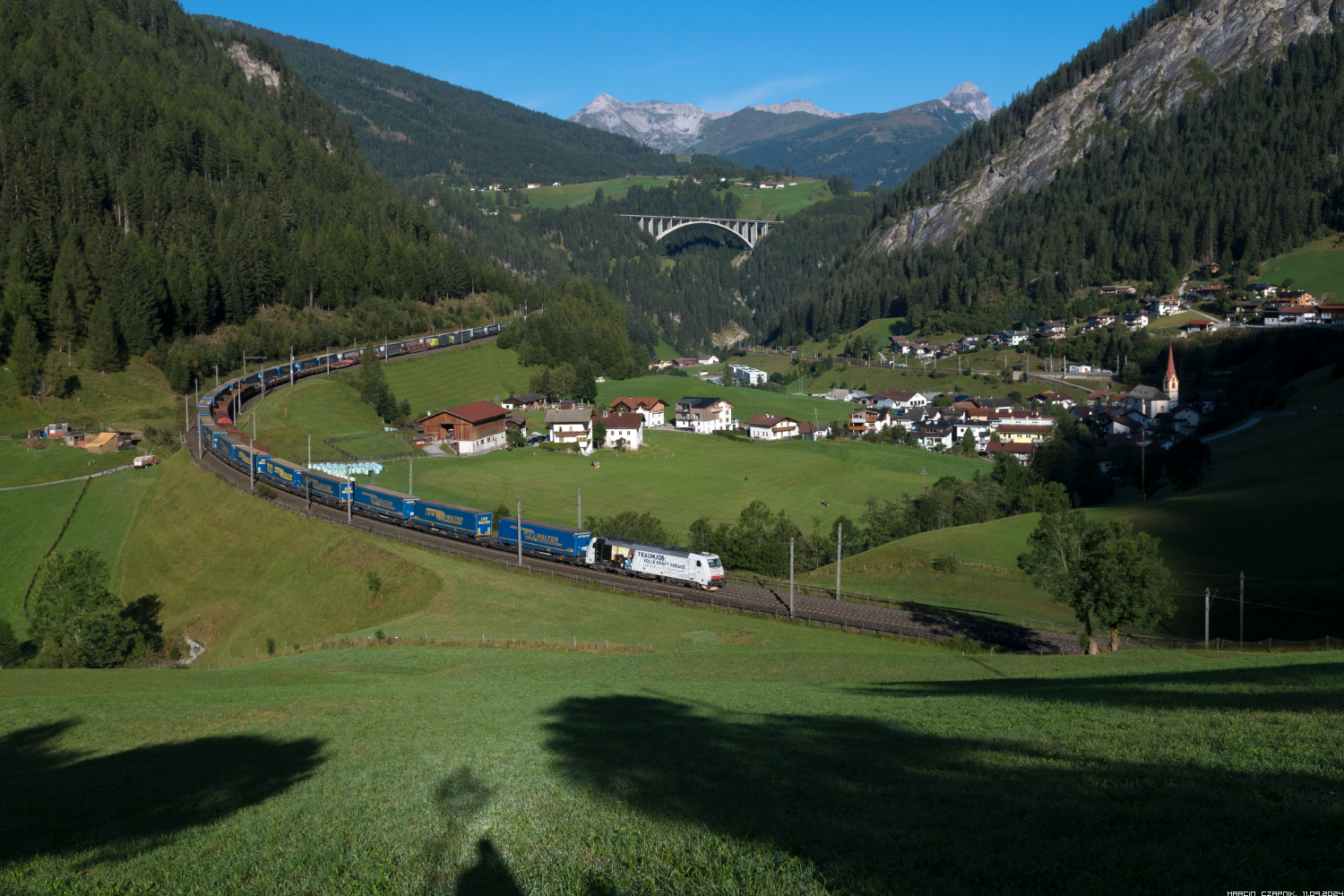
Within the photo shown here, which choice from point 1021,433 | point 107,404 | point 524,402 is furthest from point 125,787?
point 1021,433

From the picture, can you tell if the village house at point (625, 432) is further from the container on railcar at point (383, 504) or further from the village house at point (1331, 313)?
the village house at point (1331, 313)

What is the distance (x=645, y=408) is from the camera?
148m

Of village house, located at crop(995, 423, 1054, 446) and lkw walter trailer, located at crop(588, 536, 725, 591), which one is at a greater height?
village house, located at crop(995, 423, 1054, 446)

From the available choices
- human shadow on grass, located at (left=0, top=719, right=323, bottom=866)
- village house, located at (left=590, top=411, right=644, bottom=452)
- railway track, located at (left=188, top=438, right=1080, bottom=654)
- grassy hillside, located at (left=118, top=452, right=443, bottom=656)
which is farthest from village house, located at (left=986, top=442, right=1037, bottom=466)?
human shadow on grass, located at (left=0, top=719, right=323, bottom=866)

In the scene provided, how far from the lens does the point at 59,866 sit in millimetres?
12266

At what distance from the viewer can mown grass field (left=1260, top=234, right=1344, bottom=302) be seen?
182875 mm

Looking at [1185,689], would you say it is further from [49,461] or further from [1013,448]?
[1013,448]

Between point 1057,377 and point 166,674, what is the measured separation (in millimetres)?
180466

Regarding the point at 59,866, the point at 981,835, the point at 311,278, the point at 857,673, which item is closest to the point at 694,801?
the point at 981,835

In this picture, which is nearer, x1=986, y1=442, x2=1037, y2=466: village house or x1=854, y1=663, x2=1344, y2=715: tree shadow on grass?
x1=854, y1=663, x2=1344, y2=715: tree shadow on grass

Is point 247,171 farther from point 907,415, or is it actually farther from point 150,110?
point 907,415

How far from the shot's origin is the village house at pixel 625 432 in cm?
12056

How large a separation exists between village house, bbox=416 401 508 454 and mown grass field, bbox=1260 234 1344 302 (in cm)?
17390

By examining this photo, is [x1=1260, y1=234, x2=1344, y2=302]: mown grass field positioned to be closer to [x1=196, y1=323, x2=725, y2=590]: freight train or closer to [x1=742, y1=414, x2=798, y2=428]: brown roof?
[x1=742, y1=414, x2=798, y2=428]: brown roof
